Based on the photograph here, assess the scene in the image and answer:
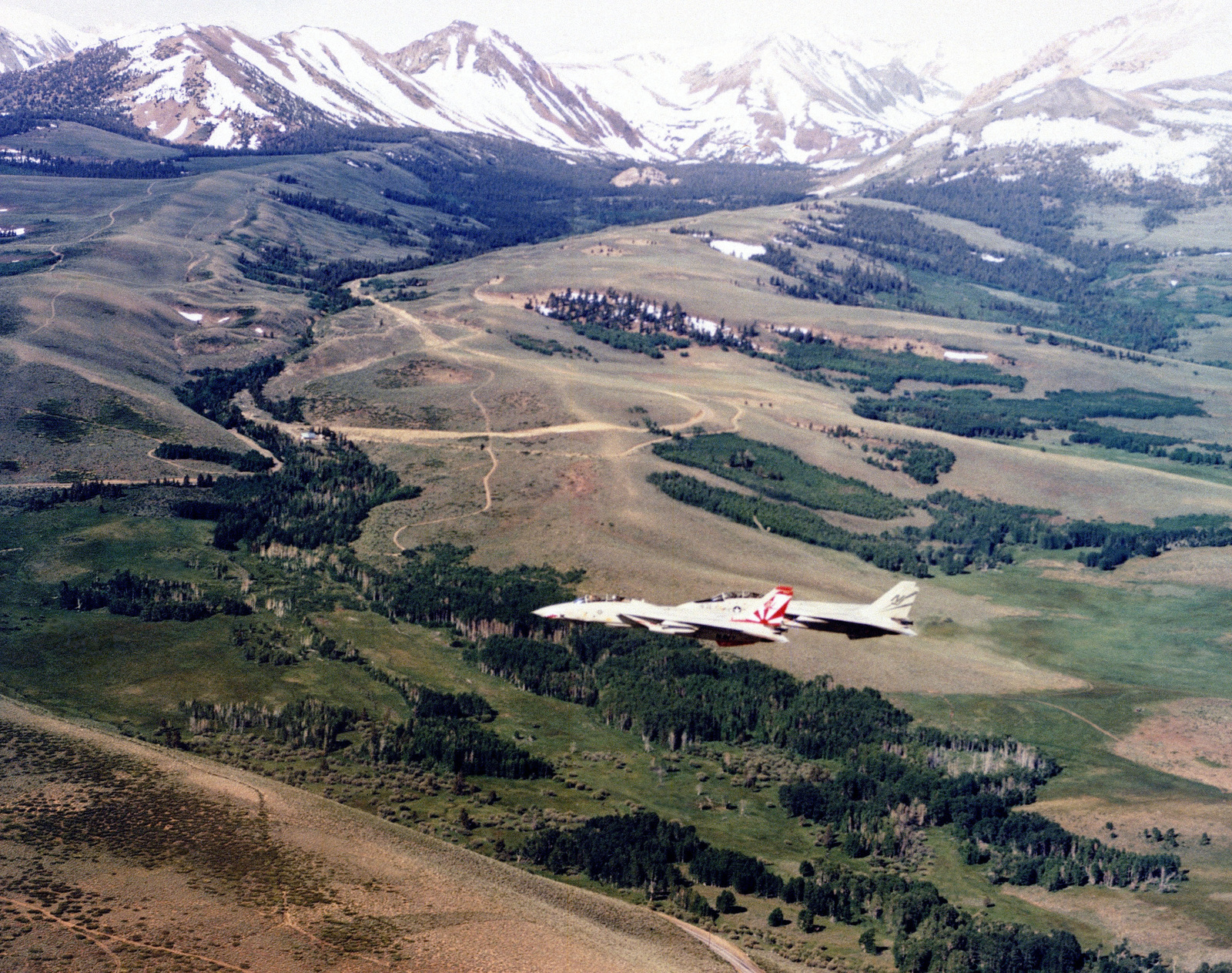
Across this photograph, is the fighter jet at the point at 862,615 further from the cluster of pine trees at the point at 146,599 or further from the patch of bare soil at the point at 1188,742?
the cluster of pine trees at the point at 146,599

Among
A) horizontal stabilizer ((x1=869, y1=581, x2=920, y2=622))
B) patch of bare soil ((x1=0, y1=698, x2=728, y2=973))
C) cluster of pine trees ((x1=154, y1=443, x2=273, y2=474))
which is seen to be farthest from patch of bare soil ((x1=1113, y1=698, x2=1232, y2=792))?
cluster of pine trees ((x1=154, y1=443, x2=273, y2=474))

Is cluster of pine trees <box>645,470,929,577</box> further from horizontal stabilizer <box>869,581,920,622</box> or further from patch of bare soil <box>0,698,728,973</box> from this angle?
patch of bare soil <box>0,698,728,973</box>

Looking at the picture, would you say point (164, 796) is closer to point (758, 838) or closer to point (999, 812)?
point (758, 838)

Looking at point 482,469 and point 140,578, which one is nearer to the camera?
point 140,578

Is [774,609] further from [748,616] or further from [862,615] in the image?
[862,615]

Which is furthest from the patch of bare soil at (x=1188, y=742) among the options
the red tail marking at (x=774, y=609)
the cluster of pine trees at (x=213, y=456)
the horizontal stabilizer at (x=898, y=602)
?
the cluster of pine trees at (x=213, y=456)

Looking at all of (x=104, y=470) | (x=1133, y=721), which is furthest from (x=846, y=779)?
(x=104, y=470)
